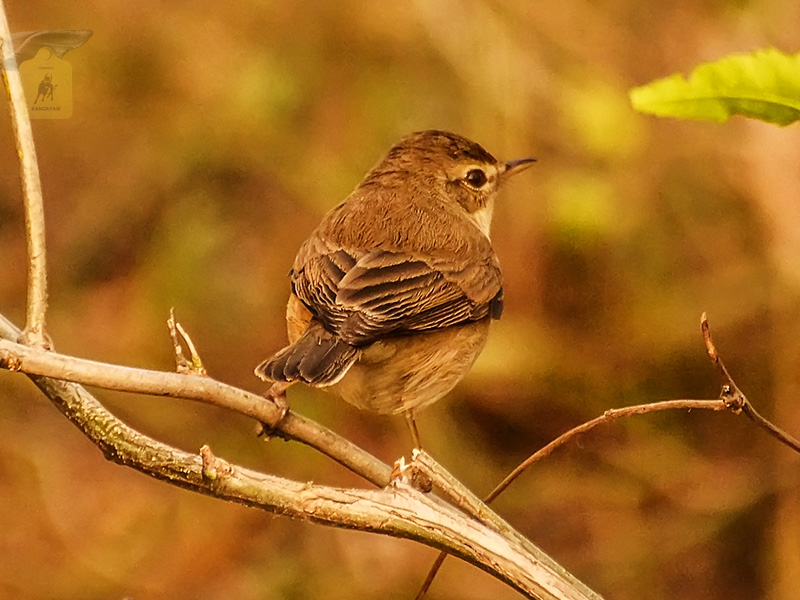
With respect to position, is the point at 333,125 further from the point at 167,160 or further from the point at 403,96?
the point at 167,160

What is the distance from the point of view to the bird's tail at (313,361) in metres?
2.64

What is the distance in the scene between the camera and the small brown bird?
2904 millimetres

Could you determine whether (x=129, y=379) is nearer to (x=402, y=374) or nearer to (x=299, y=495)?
(x=299, y=495)

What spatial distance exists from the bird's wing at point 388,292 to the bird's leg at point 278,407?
0.87 ft

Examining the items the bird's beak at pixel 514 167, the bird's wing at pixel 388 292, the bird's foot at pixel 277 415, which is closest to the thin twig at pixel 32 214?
the bird's foot at pixel 277 415

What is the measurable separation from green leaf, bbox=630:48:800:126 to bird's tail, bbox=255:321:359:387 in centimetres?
135

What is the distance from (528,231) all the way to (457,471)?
1.45m

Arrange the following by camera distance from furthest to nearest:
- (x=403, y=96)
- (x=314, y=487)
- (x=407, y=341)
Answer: (x=403, y=96) < (x=407, y=341) < (x=314, y=487)

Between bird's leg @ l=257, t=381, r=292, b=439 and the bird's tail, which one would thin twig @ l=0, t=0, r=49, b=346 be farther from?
the bird's tail

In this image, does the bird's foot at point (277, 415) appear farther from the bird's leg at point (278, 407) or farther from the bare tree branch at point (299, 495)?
the bare tree branch at point (299, 495)

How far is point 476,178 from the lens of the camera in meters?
4.05

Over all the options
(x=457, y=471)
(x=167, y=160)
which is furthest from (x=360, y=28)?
(x=457, y=471)

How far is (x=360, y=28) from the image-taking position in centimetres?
677

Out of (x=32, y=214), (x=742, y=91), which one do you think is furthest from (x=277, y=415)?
(x=742, y=91)
